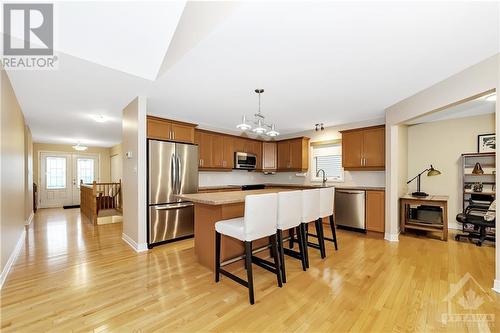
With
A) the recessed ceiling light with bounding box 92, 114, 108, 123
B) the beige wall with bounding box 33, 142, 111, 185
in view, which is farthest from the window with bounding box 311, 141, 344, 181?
the beige wall with bounding box 33, 142, 111, 185

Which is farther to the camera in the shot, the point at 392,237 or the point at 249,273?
the point at 392,237

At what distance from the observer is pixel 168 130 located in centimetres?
406

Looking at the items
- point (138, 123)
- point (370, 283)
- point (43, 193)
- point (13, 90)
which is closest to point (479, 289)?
point (370, 283)

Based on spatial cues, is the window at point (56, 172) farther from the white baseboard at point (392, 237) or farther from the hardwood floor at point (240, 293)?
the white baseboard at point (392, 237)

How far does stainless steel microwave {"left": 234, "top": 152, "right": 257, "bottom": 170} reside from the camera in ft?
19.0

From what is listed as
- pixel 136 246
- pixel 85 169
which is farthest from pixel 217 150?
pixel 85 169

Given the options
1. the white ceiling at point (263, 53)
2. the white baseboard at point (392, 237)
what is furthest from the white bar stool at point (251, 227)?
the white baseboard at point (392, 237)

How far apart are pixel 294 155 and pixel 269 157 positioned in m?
0.79

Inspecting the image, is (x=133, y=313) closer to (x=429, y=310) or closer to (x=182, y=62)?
(x=182, y=62)

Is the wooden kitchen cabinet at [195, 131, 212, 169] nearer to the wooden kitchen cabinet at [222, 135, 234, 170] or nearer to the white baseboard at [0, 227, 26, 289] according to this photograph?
the wooden kitchen cabinet at [222, 135, 234, 170]

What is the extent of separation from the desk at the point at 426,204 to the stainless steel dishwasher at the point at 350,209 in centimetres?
76

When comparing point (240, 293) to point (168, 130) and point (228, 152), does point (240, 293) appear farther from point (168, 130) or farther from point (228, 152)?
point (228, 152)

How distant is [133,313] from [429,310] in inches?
101

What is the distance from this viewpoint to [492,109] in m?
4.07
